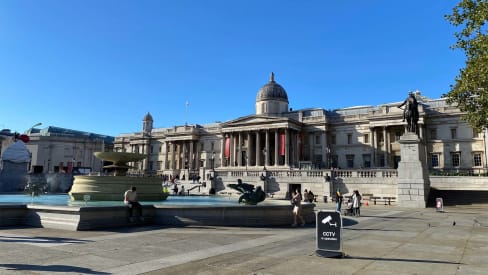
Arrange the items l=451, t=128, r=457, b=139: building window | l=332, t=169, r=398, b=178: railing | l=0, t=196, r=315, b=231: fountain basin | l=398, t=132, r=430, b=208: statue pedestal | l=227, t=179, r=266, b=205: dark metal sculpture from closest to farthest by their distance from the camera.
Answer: l=0, t=196, r=315, b=231: fountain basin → l=227, t=179, r=266, b=205: dark metal sculpture → l=398, t=132, r=430, b=208: statue pedestal → l=332, t=169, r=398, b=178: railing → l=451, t=128, r=457, b=139: building window

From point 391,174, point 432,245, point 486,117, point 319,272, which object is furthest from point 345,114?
point 319,272

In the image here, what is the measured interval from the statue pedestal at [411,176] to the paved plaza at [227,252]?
58.3 ft

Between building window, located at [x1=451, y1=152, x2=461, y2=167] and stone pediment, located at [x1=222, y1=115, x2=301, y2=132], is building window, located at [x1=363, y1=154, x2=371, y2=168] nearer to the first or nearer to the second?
building window, located at [x1=451, y1=152, x2=461, y2=167]

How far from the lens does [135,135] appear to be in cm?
10650

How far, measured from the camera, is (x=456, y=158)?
203 feet

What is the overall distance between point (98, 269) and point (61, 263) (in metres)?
1.12

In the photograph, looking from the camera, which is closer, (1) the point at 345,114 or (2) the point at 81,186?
(2) the point at 81,186

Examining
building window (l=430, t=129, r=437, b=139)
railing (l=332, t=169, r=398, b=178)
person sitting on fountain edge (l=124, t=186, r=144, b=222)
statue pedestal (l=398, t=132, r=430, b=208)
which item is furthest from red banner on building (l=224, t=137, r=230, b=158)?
person sitting on fountain edge (l=124, t=186, r=144, b=222)

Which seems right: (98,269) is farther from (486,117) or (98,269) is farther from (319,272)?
(486,117)

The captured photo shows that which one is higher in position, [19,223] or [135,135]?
[135,135]

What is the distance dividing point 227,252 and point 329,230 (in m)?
2.92

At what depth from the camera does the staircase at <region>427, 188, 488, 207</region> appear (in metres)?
33.9

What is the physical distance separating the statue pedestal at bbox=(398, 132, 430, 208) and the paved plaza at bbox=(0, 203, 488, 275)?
1777 centimetres

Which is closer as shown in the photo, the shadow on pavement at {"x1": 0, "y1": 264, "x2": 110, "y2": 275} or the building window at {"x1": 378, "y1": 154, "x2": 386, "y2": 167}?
the shadow on pavement at {"x1": 0, "y1": 264, "x2": 110, "y2": 275}
